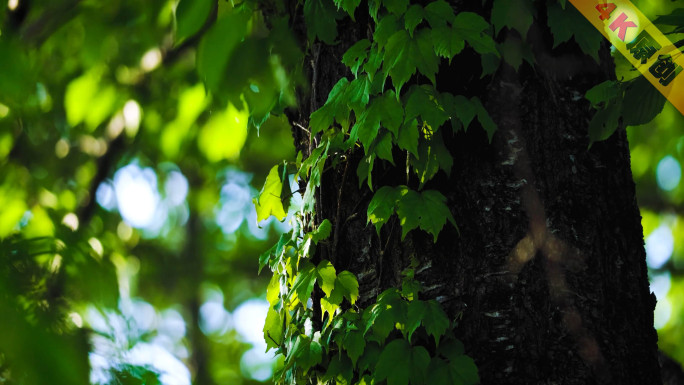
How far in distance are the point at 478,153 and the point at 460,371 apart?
1.97 feet

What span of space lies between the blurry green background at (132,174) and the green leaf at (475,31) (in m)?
0.52

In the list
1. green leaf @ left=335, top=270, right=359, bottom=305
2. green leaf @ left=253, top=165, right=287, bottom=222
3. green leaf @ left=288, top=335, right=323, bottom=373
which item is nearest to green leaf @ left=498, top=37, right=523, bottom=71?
green leaf @ left=335, top=270, right=359, bottom=305

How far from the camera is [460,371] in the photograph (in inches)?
59.0

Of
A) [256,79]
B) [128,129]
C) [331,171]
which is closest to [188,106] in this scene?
[128,129]

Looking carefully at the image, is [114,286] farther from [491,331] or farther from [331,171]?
A: [331,171]

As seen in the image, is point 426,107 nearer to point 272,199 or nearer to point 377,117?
point 377,117

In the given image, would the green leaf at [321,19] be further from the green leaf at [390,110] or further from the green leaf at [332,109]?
the green leaf at [390,110]

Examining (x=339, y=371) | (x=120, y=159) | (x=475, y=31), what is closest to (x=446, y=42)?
(x=475, y=31)

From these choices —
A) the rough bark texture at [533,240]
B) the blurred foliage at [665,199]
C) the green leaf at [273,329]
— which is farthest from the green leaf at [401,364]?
the blurred foliage at [665,199]

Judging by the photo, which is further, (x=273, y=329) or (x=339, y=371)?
(x=273, y=329)

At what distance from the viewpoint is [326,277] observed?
1.76 metres

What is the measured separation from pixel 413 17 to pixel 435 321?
819 mm

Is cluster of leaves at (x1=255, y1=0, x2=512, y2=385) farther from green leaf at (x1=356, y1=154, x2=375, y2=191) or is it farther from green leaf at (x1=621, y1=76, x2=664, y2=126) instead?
green leaf at (x1=621, y1=76, x2=664, y2=126)

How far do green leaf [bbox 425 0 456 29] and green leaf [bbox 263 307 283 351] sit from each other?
105 cm
